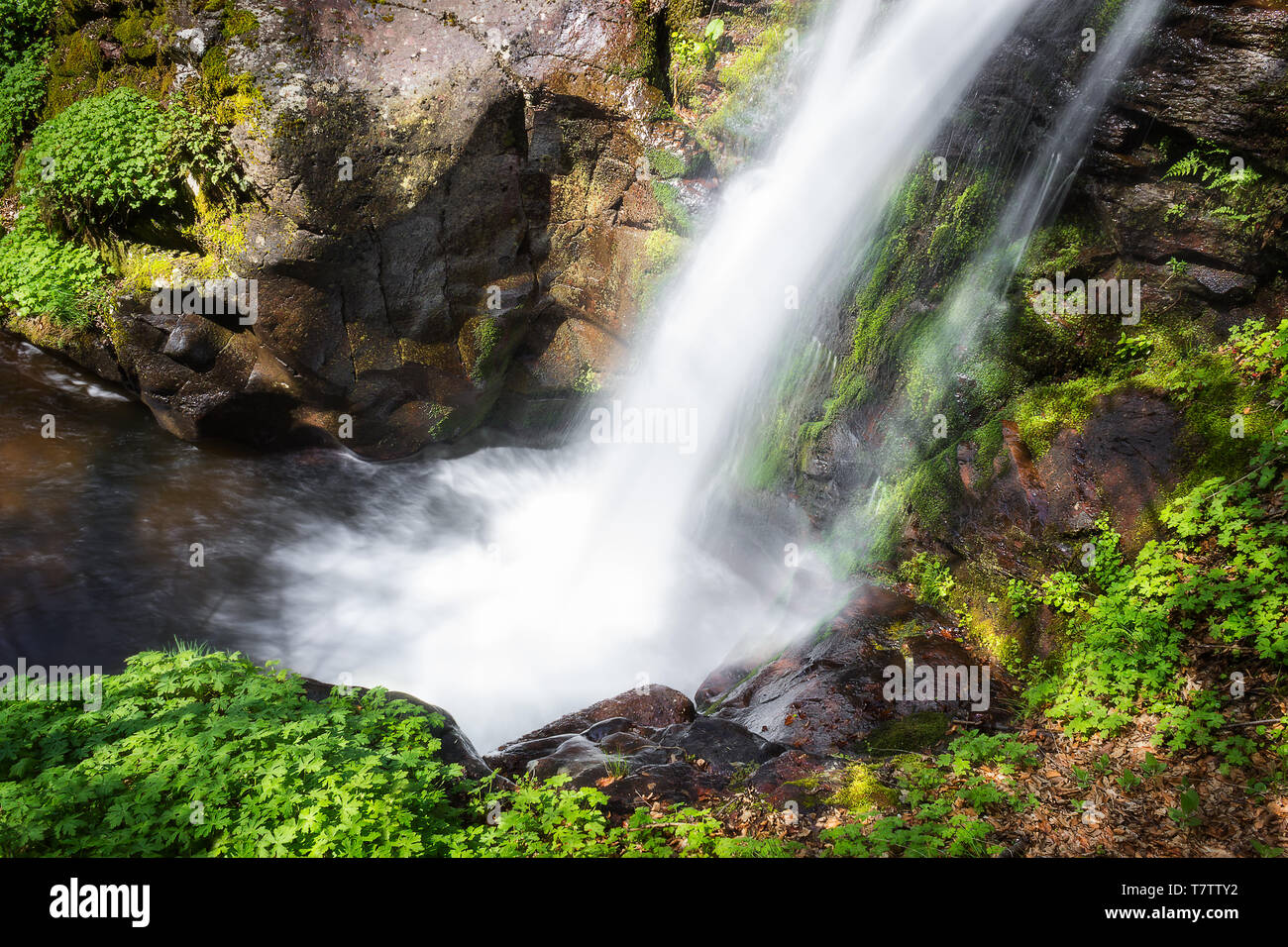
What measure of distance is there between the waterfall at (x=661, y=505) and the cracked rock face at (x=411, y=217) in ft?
3.60

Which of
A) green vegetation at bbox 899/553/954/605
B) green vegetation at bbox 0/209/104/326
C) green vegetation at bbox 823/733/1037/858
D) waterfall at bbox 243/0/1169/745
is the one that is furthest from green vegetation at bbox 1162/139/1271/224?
green vegetation at bbox 0/209/104/326

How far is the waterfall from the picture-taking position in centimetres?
692

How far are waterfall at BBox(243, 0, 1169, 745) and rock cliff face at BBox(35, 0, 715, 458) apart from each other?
1.04m

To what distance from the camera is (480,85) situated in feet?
25.1

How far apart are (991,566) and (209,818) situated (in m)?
5.74

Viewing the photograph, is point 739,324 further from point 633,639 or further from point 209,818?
point 209,818

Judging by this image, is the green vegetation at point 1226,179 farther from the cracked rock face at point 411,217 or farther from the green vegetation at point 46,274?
the green vegetation at point 46,274

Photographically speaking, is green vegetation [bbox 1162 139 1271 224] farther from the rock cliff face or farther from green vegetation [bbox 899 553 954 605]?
the rock cliff face

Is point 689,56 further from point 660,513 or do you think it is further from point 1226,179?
point 660,513

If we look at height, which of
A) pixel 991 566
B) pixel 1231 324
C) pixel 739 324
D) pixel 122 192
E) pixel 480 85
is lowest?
pixel 991 566

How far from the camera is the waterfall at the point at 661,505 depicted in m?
6.92

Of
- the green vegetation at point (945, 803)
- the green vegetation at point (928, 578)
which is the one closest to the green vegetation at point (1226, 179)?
the green vegetation at point (928, 578)

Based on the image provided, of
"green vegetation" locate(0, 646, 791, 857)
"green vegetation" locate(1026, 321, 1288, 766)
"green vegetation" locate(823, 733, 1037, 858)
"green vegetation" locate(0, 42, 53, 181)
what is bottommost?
"green vegetation" locate(823, 733, 1037, 858)
